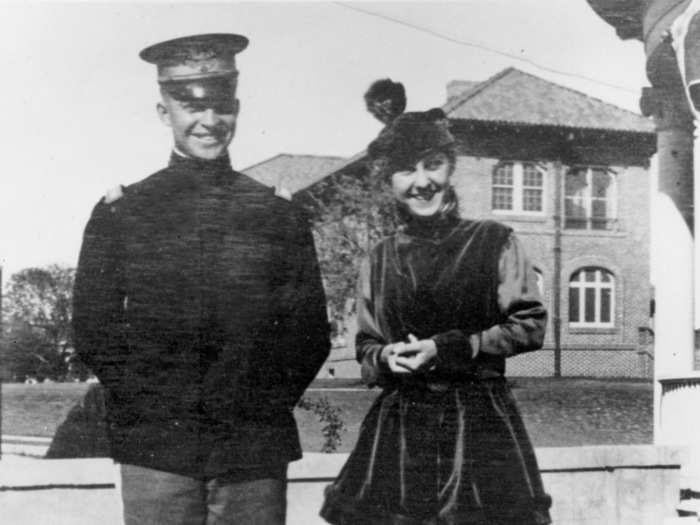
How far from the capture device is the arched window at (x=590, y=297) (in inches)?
219

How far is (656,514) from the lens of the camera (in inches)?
229

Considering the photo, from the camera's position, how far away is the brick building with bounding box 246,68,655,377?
17.9ft

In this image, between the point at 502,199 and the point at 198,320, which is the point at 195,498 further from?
the point at 502,199

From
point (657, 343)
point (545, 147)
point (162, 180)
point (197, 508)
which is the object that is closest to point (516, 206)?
point (545, 147)

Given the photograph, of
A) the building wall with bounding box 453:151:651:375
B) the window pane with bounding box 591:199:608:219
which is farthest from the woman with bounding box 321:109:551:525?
the window pane with bounding box 591:199:608:219

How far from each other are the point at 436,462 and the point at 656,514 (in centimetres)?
145

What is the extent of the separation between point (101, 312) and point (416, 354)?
156 centimetres

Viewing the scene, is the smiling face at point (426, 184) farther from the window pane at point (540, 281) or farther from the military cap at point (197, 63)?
the military cap at point (197, 63)

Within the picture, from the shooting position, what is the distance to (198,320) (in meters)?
4.99

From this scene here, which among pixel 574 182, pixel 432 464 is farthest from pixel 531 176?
pixel 432 464

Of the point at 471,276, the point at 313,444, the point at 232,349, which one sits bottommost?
the point at 313,444

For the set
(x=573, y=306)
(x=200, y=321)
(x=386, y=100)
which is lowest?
(x=200, y=321)

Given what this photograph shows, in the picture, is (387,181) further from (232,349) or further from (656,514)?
(656,514)

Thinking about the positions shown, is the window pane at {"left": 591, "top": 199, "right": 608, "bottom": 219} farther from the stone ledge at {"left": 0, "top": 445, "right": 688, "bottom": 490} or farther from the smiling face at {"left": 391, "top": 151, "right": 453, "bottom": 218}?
the stone ledge at {"left": 0, "top": 445, "right": 688, "bottom": 490}
